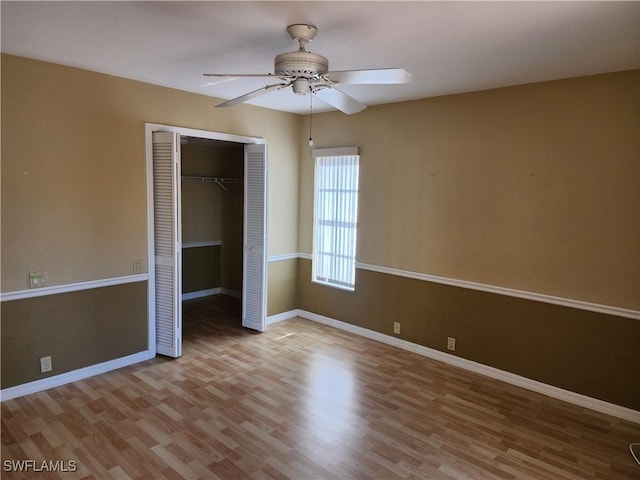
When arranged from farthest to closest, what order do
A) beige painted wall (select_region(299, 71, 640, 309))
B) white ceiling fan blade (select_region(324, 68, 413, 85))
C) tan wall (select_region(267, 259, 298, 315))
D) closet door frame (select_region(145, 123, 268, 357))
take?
tan wall (select_region(267, 259, 298, 315)) < closet door frame (select_region(145, 123, 268, 357)) < beige painted wall (select_region(299, 71, 640, 309)) < white ceiling fan blade (select_region(324, 68, 413, 85))

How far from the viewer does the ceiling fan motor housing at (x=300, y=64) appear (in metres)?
2.25

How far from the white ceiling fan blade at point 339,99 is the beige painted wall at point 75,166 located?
196 cm

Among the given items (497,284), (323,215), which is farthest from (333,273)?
(497,284)

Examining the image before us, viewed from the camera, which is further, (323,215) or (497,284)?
(323,215)

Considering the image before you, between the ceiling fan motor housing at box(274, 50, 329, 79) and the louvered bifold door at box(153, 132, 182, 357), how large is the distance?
6.55 feet

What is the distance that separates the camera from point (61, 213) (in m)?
3.43

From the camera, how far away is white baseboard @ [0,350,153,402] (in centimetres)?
329

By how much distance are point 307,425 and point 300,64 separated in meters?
2.43

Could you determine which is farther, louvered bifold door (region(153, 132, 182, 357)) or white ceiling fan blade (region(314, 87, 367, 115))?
louvered bifold door (region(153, 132, 182, 357))

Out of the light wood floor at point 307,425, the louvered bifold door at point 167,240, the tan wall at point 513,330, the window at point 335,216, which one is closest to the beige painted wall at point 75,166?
the louvered bifold door at point 167,240

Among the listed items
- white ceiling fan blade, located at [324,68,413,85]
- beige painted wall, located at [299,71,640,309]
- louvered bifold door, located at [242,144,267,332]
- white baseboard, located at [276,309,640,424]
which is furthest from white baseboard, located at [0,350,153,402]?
white ceiling fan blade, located at [324,68,413,85]

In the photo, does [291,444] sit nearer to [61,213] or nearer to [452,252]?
[452,252]

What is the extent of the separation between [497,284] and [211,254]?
4.39m

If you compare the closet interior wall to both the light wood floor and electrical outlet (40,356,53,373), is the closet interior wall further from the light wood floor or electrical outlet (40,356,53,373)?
electrical outlet (40,356,53,373)
